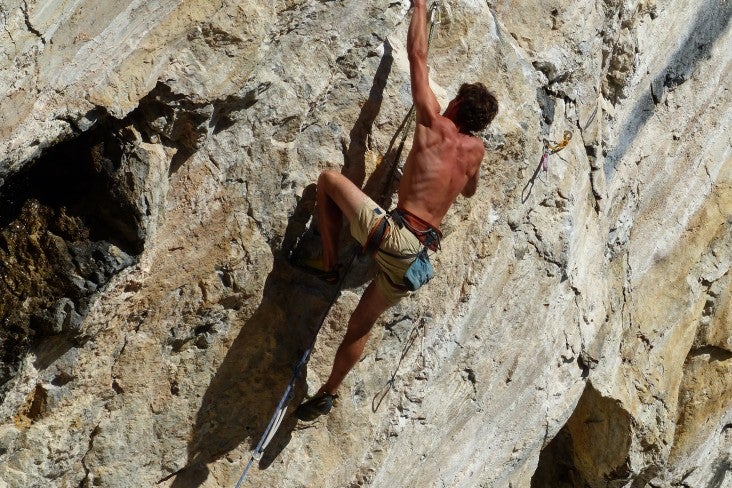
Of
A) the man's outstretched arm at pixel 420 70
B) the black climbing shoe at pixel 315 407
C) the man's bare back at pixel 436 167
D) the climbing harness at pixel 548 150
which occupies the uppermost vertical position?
the climbing harness at pixel 548 150

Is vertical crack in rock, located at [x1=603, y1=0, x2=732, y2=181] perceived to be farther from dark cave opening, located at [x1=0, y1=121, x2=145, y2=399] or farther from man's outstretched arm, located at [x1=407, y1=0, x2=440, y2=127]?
dark cave opening, located at [x1=0, y1=121, x2=145, y2=399]

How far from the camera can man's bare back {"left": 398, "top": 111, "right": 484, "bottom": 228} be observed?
547 centimetres

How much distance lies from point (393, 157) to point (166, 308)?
171cm

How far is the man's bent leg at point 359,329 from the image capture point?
582cm

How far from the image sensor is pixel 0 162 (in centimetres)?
433

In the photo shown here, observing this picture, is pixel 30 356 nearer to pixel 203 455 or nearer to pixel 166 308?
pixel 166 308

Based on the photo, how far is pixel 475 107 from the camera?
5.43 meters

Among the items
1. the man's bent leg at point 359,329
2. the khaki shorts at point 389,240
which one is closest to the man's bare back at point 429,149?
the khaki shorts at point 389,240

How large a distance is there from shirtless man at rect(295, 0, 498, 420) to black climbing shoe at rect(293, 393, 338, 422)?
75 cm

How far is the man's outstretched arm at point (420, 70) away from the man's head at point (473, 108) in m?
0.14

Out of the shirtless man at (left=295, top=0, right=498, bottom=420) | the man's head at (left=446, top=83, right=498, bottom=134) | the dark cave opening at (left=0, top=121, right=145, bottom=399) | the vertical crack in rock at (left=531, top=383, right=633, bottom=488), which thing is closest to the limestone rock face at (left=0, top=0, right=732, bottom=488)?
the dark cave opening at (left=0, top=121, right=145, bottom=399)

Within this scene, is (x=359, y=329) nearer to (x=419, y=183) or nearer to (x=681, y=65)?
(x=419, y=183)

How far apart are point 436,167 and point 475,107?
417 mm

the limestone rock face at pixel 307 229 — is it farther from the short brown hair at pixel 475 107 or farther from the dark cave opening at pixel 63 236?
the short brown hair at pixel 475 107
